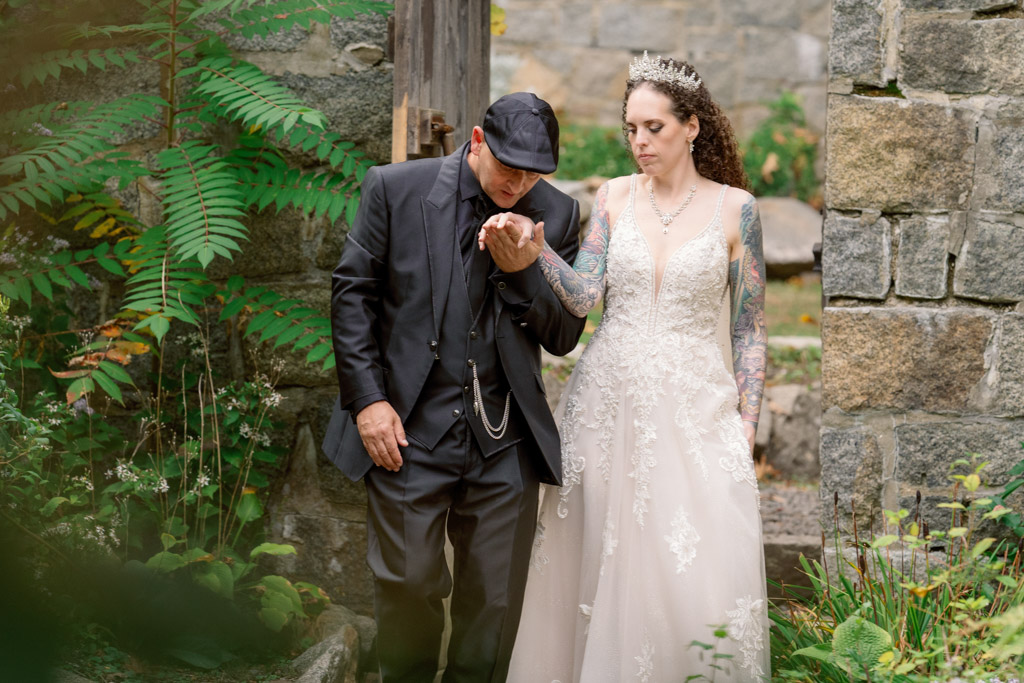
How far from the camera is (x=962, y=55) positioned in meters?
3.39

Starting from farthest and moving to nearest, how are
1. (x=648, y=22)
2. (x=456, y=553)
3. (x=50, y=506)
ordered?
(x=648, y=22), (x=50, y=506), (x=456, y=553)

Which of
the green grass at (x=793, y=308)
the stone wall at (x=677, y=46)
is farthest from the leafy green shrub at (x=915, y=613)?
the stone wall at (x=677, y=46)

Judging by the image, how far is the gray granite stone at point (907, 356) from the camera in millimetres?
3453

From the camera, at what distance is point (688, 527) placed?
9.93ft

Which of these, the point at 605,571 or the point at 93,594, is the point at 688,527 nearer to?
the point at 605,571

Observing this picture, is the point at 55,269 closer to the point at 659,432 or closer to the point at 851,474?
the point at 659,432

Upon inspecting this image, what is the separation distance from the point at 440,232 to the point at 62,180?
1445 millimetres

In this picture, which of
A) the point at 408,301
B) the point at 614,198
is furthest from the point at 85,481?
the point at 614,198

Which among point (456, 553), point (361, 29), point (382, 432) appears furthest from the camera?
point (361, 29)

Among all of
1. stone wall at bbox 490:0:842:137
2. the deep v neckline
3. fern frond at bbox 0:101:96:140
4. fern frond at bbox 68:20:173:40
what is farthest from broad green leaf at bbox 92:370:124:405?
stone wall at bbox 490:0:842:137

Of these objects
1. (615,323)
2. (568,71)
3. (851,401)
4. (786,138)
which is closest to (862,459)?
(851,401)

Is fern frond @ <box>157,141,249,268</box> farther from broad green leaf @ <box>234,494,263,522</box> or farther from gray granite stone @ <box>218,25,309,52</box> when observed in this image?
broad green leaf @ <box>234,494,263,522</box>

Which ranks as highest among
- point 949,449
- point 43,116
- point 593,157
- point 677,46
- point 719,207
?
point 677,46

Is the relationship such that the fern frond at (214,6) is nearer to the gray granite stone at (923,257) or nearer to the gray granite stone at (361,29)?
the gray granite stone at (361,29)
